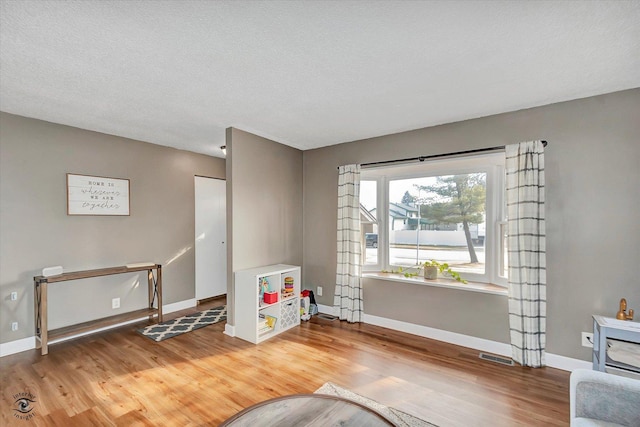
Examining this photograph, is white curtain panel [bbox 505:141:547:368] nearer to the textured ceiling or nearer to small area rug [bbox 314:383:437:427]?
the textured ceiling

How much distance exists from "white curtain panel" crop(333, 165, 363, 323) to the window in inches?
8.4

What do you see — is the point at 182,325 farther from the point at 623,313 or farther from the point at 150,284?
the point at 623,313

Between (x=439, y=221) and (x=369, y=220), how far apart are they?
90 centimetres

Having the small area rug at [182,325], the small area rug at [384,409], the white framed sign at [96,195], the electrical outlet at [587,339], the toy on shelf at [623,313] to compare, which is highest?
the white framed sign at [96,195]

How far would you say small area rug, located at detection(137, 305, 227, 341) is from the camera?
330cm

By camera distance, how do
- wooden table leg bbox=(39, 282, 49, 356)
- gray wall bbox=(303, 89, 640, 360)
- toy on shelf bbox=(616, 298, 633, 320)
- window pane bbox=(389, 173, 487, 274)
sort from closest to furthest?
1. toy on shelf bbox=(616, 298, 633, 320)
2. gray wall bbox=(303, 89, 640, 360)
3. wooden table leg bbox=(39, 282, 49, 356)
4. window pane bbox=(389, 173, 487, 274)

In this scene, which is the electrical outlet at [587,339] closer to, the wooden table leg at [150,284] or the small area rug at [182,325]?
the small area rug at [182,325]

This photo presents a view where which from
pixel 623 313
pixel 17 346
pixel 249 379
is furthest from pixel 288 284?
pixel 623 313

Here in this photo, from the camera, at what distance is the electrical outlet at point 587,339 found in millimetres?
2418

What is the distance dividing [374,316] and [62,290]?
12.0ft

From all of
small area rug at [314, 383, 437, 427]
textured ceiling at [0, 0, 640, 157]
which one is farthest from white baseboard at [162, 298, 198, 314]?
small area rug at [314, 383, 437, 427]

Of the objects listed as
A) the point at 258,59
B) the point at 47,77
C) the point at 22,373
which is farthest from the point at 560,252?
the point at 22,373

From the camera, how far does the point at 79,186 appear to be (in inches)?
129

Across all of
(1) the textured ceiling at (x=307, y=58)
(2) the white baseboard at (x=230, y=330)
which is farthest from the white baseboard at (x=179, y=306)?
(1) the textured ceiling at (x=307, y=58)
